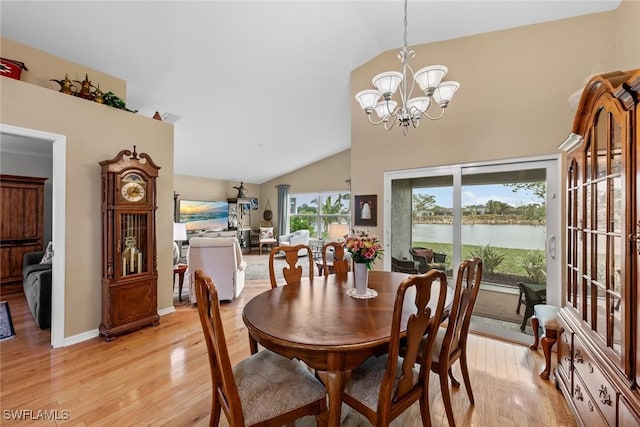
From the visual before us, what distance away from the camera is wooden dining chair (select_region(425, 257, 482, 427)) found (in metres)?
1.54

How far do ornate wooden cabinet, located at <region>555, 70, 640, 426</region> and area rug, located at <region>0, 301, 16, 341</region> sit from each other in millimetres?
4760

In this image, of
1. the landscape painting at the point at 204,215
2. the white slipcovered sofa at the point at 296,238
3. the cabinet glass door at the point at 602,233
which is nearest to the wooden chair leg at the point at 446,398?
the cabinet glass door at the point at 602,233

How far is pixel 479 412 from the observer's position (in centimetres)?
181

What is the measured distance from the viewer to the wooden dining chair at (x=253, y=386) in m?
1.16

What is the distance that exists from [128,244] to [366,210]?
9.61 feet

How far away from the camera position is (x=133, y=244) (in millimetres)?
2994

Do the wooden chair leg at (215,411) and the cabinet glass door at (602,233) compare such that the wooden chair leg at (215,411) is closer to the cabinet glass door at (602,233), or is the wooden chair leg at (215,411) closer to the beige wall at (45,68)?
the cabinet glass door at (602,233)

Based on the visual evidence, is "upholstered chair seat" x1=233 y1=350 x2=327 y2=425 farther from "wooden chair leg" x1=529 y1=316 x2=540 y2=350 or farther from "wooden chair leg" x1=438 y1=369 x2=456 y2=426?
"wooden chair leg" x1=529 y1=316 x2=540 y2=350

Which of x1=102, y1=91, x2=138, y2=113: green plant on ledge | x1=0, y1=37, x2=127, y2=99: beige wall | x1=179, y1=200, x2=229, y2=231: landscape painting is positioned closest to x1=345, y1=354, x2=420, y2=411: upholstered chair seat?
x1=102, y1=91, x2=138, y2=113: green plant on ledge

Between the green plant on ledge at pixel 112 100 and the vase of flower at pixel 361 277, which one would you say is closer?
the vase of flower at pixel 361 277

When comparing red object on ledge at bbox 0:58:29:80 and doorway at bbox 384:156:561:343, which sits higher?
red object on ledge at bbox 0:58:29:80

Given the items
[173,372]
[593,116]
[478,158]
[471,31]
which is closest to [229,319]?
[173,372]

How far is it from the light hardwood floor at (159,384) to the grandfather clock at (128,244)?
24cm

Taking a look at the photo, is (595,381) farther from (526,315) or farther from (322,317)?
(526,315)
